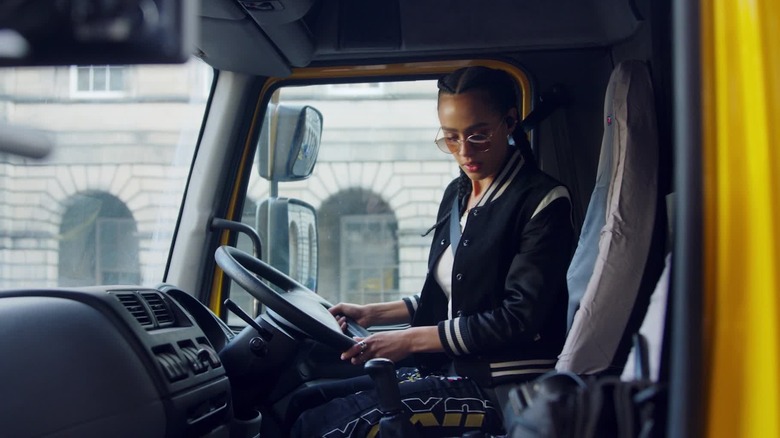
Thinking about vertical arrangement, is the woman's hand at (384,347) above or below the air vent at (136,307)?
below

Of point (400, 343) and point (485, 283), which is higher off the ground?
point (485, 283)

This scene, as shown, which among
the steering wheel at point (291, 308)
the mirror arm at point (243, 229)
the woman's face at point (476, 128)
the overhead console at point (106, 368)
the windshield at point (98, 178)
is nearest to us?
the overhead console at point (106, 368)

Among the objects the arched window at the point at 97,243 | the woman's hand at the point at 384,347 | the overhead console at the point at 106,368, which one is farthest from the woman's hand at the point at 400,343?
the arched window at the point at 97,243

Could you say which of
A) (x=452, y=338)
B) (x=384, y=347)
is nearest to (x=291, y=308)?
(x=384, y=347)

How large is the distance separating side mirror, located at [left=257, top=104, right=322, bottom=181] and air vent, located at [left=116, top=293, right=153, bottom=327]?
708 millimetres

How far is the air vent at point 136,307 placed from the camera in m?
1.73

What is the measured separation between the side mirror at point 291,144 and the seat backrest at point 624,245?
855 mm

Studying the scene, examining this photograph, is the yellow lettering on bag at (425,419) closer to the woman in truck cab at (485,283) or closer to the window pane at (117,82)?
the woman in truck cab at (485,283)

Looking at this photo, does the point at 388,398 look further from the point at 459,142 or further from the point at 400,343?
the point at 459,142

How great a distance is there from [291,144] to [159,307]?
696mm

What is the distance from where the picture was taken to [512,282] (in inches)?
75.2

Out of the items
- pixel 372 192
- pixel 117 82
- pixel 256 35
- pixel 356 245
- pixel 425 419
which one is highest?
pixel 256 35

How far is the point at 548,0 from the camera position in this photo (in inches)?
95.0

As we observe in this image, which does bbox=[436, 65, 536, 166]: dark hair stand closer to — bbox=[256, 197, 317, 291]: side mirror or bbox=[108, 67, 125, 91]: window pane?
bbox=[256, 197, 317, 291]: side mirror
